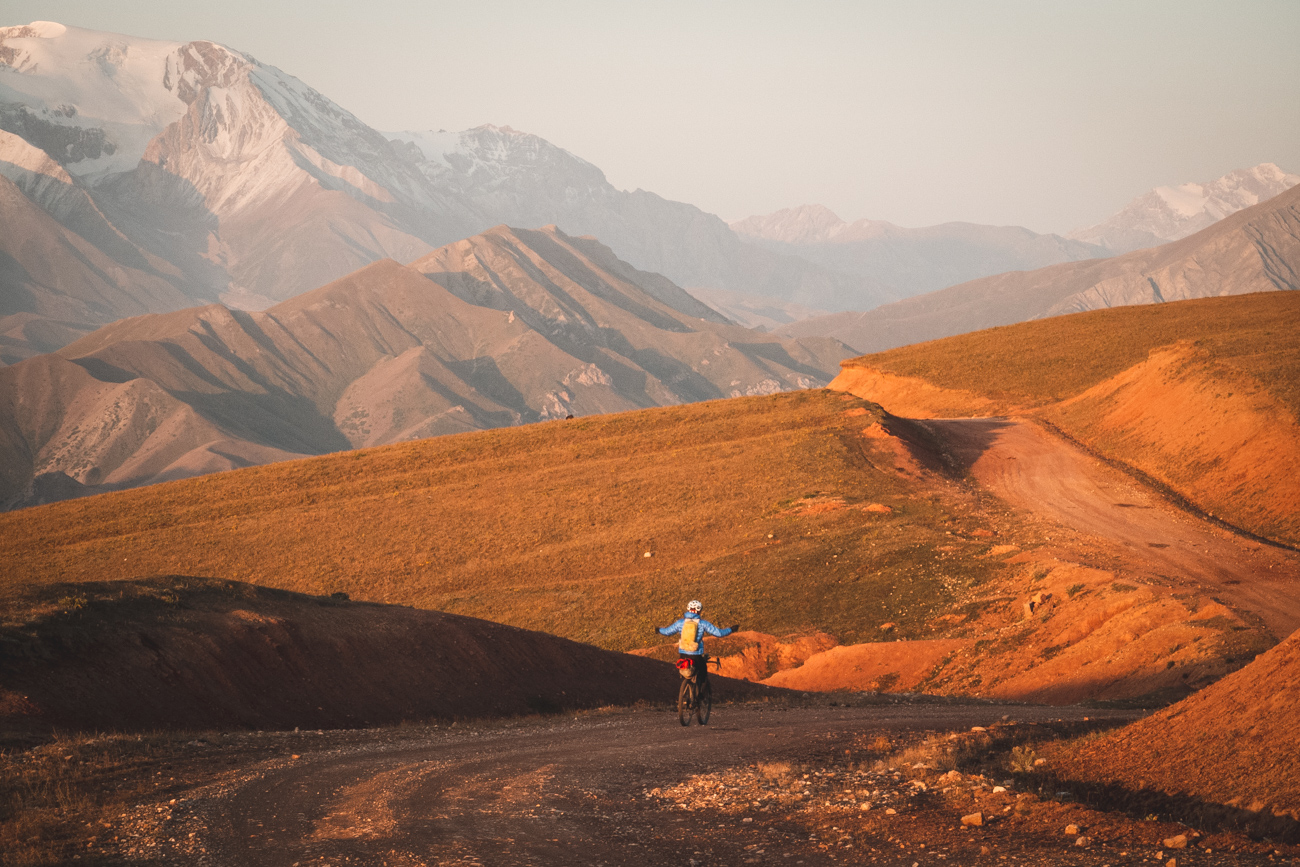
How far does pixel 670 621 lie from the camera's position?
47719 millimetres

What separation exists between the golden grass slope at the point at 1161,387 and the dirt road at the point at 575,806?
137 feet

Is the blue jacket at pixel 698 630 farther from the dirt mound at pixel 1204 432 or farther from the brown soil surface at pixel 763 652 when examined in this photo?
the dirt mound at pixel 1204 432

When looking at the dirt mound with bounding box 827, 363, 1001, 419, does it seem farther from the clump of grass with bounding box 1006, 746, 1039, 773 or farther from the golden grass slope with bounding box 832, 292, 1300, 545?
the clump of grass with bounding box 1006, 746, 1039, 773

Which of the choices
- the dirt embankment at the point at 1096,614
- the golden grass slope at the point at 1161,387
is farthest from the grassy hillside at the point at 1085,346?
the dirt embankment at the point at 1096,614

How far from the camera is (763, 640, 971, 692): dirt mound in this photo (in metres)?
36.6

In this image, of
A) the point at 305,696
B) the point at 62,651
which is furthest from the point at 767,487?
the point at 62,651

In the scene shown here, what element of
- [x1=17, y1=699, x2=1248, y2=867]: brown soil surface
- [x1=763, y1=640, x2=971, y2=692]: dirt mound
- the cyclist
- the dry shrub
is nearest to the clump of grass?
[x1=17, y1=699, x2=1248, y2=867]: brown soil surface

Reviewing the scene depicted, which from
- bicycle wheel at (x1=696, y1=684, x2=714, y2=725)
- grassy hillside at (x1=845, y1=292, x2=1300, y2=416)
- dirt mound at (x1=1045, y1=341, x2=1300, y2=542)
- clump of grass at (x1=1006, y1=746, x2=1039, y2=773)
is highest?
grassy hillside at (x1=845, y1=292, x2=1300, y2=416)

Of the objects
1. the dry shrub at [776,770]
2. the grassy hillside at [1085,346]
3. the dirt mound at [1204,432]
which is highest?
the grassy hillside at [1085,346]

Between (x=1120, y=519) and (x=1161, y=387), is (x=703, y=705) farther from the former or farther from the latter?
(x=1161, y=387)

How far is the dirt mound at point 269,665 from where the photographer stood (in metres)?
24.0

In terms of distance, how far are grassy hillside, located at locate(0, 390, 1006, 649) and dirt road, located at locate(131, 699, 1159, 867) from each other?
969 inches

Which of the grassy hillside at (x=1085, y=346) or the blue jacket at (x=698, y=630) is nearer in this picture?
the blue jacket at (x=698, y=630)

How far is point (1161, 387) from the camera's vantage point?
221 ft
